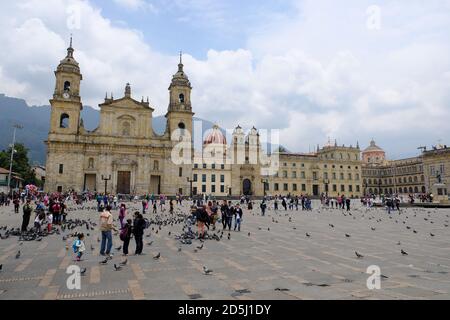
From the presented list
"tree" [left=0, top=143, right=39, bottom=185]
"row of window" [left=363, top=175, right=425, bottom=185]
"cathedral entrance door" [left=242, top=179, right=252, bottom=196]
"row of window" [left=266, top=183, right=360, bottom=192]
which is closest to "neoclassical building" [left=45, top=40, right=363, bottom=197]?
"cathedral entrance door" [left=242, top=179, right=252, bottom=196]

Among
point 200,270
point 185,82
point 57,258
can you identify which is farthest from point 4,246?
point 185,82

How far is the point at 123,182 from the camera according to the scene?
173ft

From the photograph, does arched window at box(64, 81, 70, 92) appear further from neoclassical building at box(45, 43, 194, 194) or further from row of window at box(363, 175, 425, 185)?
row of window at box(363, 175, 425, 185)

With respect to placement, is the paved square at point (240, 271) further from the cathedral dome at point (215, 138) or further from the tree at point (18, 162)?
the tree at point (18, 162)

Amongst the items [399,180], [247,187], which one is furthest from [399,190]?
[247,187]

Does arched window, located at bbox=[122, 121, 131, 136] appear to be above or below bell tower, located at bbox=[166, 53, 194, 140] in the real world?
below

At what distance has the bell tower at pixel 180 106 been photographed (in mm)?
56125

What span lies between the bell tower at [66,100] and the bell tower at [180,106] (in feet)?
49.2

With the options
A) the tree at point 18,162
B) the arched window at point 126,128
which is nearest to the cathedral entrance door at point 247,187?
the arched window at point 126,128

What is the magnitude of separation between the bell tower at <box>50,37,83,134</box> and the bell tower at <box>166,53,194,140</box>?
1499 cm

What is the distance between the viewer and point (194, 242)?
1191 centimetres

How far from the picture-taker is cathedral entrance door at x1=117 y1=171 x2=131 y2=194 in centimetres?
5244
